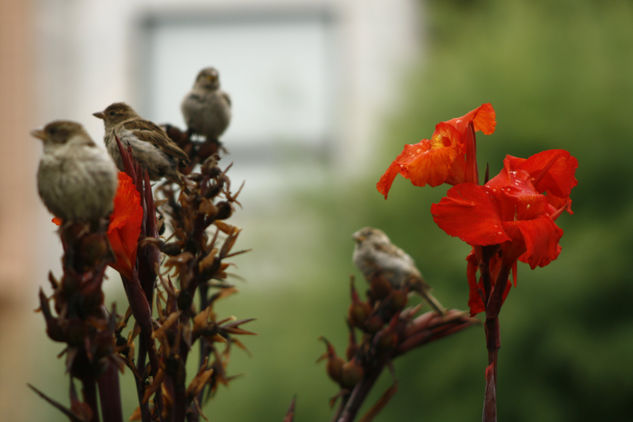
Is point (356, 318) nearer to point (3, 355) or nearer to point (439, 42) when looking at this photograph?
point (439, 42)

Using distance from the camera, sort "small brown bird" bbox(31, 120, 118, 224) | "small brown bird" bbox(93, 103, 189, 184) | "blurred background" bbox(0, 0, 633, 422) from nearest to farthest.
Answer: "small brown bird" bbox(31, 120, 118, 224)
"small brown bird" bbox(93, 103, 189, 184)
"blurred background" bbox(0, 0, 633, 422)

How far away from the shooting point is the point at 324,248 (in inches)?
71.8

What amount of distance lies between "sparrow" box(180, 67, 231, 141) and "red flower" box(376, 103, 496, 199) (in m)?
0.11

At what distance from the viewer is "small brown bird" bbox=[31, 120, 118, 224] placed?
22cm

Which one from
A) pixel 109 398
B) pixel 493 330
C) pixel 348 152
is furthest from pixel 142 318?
pixel 348 152

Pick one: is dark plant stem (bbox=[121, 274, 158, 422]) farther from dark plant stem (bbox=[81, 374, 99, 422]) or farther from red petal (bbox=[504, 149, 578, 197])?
red petal (bbox=[504, 149, 578, 197])

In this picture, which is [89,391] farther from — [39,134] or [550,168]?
[550,168]

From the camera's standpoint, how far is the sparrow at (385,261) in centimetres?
38

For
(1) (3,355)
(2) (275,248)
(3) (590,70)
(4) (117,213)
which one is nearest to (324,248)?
(2) (275,248)

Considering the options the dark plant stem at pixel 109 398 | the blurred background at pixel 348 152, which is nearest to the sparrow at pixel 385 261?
the dark plant stem at pixel 109 398

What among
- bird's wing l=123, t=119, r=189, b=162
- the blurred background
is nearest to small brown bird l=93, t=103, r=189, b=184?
bird's wing l=123, t=119, r=189, b=162

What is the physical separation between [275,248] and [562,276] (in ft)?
2.43

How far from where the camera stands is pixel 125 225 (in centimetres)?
25

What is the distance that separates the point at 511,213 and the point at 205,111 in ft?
0.55
